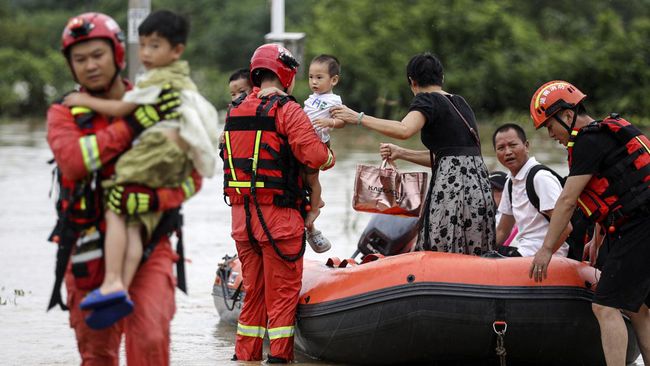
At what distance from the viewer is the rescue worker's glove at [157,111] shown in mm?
4988

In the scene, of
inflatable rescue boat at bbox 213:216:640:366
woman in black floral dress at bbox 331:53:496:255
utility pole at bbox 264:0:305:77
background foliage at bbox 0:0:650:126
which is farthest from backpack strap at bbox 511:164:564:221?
background foliage at bbox 0:0:650:126

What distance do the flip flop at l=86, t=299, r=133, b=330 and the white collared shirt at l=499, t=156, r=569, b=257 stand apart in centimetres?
323

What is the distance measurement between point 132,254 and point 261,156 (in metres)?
2.25

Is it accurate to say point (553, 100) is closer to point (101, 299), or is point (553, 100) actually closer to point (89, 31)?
point (89, 31)

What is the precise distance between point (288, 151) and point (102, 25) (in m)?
2.34

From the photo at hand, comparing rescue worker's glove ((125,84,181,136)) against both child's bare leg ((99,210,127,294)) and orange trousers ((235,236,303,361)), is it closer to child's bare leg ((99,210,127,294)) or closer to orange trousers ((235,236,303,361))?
child's bare leg ((99,210,127,294))

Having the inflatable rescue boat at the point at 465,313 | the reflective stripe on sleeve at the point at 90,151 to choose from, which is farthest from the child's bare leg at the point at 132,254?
the inflatable rescue boat at the point at 465,313

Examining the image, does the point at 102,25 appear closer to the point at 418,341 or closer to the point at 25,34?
the point at 418,341

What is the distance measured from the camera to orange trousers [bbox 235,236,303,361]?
729cm

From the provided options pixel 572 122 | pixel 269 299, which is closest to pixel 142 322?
pixel 269 299

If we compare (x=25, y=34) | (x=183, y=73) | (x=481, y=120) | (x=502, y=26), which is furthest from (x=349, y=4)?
(x=183, y=73)

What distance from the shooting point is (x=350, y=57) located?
40.9m

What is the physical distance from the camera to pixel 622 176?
255 inches

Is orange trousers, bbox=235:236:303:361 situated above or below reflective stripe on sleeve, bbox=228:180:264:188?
below
